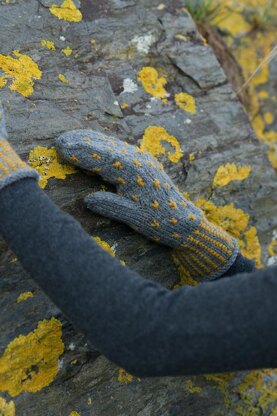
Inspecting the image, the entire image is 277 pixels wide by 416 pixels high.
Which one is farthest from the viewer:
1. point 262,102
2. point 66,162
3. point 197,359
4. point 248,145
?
point 262,102

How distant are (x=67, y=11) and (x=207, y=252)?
124 cm

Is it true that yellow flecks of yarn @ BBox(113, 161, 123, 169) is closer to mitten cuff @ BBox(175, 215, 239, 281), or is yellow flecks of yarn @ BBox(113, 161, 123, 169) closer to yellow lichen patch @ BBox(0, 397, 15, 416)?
mitten cuff @ BBox(175, 215, 239, 281)

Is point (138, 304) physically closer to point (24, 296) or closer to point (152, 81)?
point (24, 296)

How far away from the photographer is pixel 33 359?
1.84 metres

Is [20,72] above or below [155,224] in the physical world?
above

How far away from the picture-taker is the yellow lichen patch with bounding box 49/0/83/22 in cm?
232

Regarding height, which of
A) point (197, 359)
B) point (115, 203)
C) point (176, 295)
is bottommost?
point (197, 359)

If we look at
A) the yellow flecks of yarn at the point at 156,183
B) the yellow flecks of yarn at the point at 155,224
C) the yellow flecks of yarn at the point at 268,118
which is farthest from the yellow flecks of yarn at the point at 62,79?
the yellow flecks of yarn at the point at 268,118

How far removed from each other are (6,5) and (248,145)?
1276 millimetres

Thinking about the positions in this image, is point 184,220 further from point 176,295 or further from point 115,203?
point 176,295

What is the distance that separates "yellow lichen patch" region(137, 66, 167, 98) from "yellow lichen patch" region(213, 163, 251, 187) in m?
0.44

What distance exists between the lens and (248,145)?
2559 millimetres

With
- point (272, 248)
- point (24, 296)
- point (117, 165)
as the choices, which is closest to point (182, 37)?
point (117, 165)

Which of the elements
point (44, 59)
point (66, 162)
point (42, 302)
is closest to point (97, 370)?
point (42, 302)
